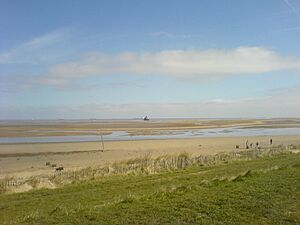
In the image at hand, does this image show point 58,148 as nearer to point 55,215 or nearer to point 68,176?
point 68,176

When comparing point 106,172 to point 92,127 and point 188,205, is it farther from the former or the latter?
point 92,127

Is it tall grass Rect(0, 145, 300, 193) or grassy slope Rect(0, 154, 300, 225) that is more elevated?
grassy slope Rect(0, 154, 300, 225)

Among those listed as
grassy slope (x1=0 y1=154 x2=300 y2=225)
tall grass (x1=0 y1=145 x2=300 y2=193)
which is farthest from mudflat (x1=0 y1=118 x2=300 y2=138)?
grassy slope (x1=0 y1=154 x2=300 y2=225)

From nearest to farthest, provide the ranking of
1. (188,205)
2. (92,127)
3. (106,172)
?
(188,205) < (106,172) < (92,127)

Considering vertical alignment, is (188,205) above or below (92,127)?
below

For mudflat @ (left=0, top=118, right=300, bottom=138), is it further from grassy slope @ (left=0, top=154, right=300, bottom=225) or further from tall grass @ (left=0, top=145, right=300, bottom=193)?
grassy slope @ (left=0, top=154, right=300, bottom=225)

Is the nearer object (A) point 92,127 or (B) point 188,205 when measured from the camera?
(B) point 188,205

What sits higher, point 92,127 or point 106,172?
point 92,127

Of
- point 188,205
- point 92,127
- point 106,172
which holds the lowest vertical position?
point 106,172

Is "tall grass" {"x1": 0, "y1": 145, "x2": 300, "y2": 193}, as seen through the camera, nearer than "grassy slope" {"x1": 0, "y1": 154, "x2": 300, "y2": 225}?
No

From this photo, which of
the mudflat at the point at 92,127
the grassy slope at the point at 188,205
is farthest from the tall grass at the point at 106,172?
the mudflat at the point at 92,127

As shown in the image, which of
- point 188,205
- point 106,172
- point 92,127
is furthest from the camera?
point 92,127

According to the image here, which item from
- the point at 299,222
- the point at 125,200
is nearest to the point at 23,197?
the point at 125,200

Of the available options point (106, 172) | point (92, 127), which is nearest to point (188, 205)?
point (106, 172)
